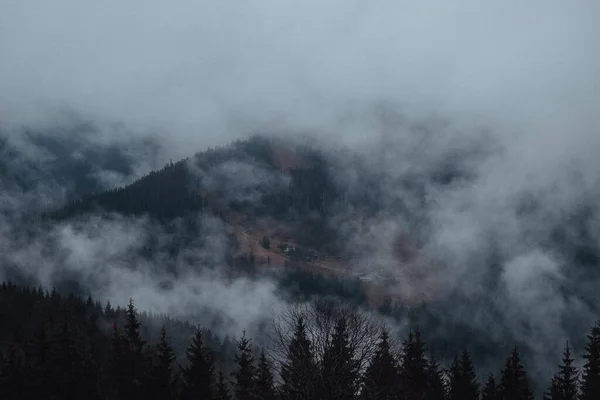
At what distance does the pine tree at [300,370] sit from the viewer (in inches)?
1448

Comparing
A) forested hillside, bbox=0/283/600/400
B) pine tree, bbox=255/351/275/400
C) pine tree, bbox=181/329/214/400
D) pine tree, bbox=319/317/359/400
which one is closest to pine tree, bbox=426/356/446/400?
forested hillside, bbox=0/283/600/400

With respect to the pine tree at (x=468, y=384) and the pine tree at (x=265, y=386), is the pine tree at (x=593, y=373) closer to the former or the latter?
the pine tree at (x=468, y=384)

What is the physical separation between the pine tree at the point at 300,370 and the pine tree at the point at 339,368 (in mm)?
796

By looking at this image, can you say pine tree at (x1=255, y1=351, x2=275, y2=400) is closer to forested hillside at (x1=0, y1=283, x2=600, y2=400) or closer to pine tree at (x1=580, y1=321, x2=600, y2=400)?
forested hillside at (x1=0, y1=283, x2=600, y2=400)

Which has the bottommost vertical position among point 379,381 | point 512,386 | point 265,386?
point 379,381

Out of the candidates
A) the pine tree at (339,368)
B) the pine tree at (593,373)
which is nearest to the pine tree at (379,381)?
the pine tree at (339,368)

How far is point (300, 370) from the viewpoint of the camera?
3728cm

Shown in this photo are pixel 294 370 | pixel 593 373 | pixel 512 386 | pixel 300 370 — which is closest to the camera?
pixel 300 370

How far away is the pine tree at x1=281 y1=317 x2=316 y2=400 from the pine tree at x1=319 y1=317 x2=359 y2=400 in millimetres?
796

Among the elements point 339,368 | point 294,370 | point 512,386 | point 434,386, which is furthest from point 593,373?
point 294,370

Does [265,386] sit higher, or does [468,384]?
[468,384]

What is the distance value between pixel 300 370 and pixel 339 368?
244 cm

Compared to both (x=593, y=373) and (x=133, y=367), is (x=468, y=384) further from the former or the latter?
(x=133, y=367)

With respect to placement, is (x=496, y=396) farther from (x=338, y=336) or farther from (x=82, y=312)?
(x=82, y=312)
